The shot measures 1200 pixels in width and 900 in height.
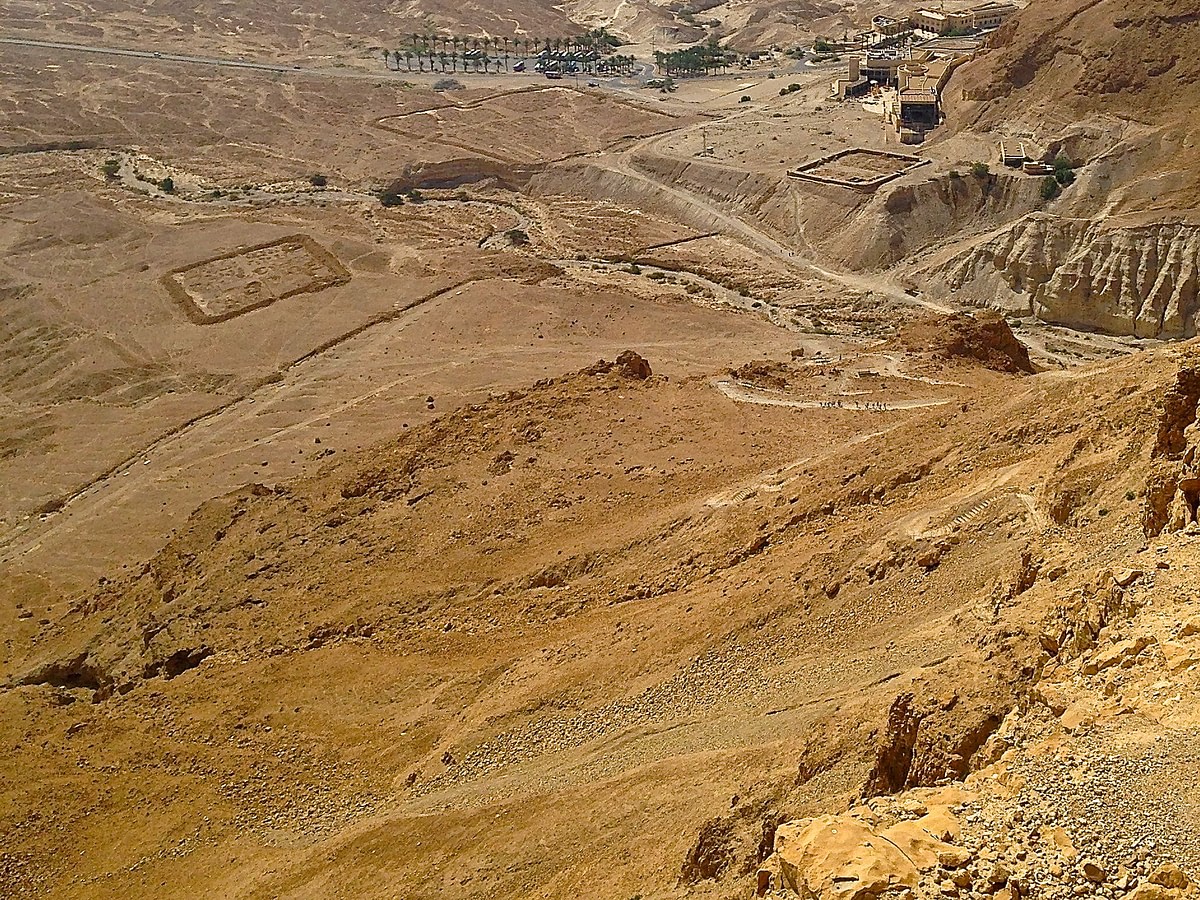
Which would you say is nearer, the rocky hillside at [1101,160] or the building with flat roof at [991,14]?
the rocky hillside at [1101,160]

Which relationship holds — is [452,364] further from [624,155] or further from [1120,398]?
[624,155]

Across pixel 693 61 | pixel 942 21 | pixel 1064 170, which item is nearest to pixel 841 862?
pixel 1064 170

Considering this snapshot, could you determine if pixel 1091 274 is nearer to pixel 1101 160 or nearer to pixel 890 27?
pixel 1101 160

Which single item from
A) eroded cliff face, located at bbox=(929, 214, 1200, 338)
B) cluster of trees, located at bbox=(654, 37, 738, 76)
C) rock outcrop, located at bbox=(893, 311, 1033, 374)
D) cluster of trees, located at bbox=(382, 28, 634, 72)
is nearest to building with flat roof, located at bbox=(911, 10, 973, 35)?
cluster of trees, located at bbox=(654, 37, 738, 76)

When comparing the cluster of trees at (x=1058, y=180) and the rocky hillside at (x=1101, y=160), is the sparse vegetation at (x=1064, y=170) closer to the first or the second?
the cluster of trees at (x=1058, y=180)

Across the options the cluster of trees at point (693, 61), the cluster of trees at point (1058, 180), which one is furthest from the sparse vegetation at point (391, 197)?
the cluster of trees at point (693, 61)

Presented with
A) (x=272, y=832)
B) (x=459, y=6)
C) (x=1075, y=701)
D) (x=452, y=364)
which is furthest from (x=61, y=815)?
(x=459, y=6)

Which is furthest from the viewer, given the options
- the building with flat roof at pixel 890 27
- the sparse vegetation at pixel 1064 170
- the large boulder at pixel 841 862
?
the building with flat roof at pixel 890 27
